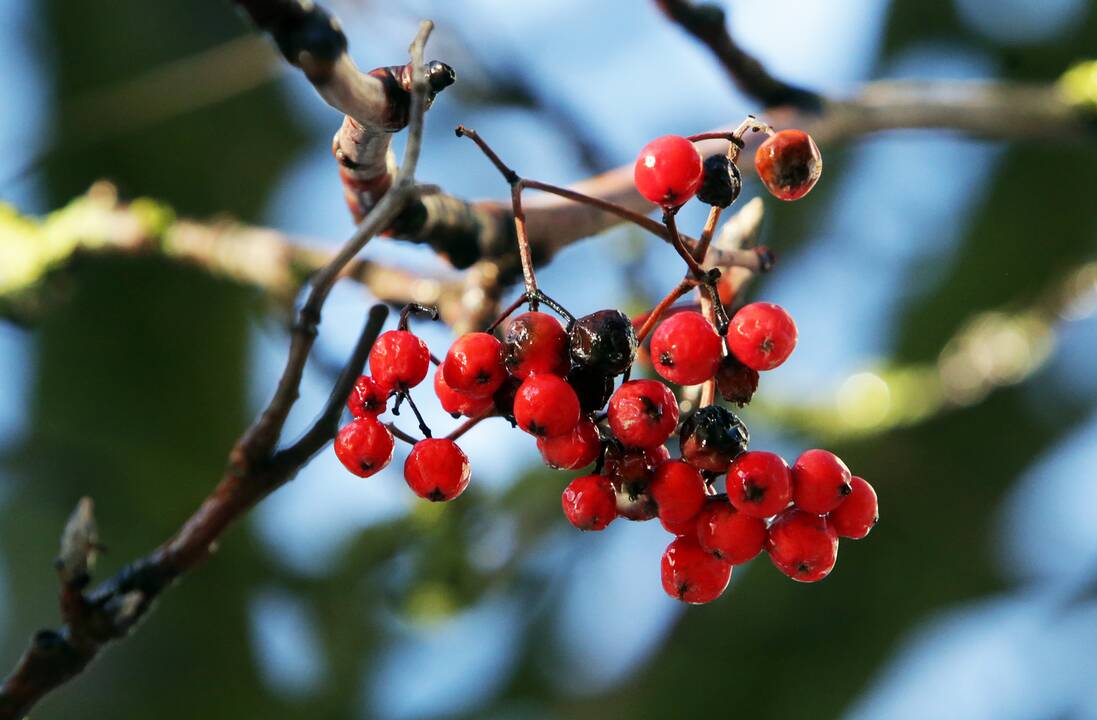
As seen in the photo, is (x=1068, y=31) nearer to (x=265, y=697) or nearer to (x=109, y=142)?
(x=109, y=142)

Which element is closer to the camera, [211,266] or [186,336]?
[211,266]

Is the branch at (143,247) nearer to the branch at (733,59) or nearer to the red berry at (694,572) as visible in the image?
the branch at (733,59)

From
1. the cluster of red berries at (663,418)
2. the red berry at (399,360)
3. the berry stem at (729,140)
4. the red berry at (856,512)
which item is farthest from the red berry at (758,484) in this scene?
the red berry at (399,360)

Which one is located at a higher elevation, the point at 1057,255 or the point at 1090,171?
the point at 1090,171

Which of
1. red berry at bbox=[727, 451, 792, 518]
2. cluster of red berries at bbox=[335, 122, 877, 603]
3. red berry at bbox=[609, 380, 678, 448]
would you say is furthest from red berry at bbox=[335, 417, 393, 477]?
red berry at bbox=[727, 451, 792, 518]

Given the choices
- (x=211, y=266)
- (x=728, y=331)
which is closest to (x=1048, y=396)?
(x=211, y=266)

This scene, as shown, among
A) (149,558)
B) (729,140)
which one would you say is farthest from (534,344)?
(149,558)
